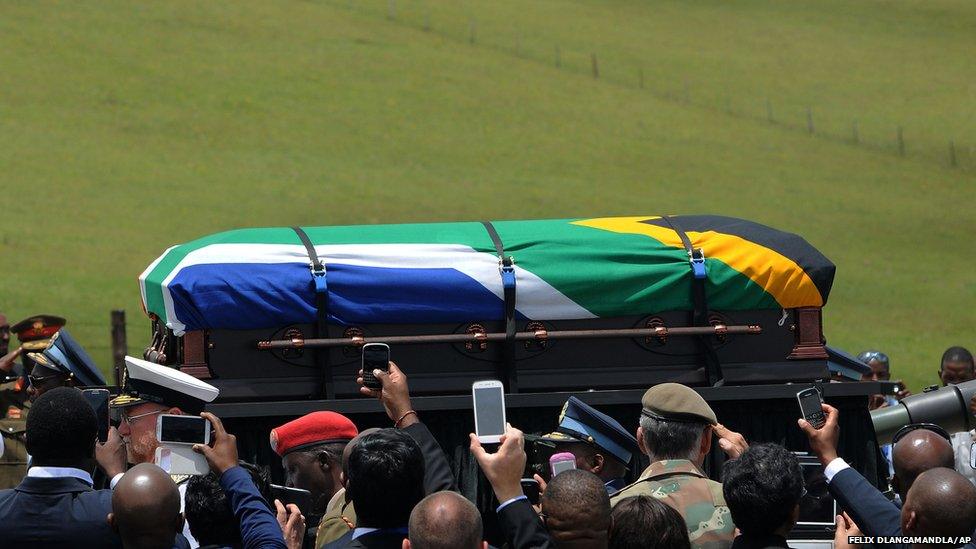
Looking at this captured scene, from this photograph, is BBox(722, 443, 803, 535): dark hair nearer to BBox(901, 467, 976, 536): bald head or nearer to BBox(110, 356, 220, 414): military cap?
BBox(901, 467, 976, 536): bald head

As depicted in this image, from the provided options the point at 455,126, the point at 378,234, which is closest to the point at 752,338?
the point at 378,234

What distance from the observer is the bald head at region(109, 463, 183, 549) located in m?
3.85

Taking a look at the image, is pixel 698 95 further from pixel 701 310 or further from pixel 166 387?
pixel 166 387

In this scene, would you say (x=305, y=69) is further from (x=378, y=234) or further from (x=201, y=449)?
(x=201, y=449)

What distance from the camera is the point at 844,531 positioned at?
4.16 metres

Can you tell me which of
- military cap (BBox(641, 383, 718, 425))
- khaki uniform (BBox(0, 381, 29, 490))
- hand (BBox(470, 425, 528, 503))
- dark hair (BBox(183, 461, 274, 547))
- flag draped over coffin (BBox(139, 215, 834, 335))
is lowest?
khaki uniform (BBox(0, 381, 29, 490))

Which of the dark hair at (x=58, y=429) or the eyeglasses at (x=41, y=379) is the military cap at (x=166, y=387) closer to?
the dark hair at (x=58, y=429)

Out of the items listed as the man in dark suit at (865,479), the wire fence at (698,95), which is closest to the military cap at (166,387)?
the man in dark suit at (865,479)

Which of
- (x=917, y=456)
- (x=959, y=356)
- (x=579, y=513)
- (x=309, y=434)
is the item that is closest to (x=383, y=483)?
(x=579, y=513)

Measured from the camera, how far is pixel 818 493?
6.62 m

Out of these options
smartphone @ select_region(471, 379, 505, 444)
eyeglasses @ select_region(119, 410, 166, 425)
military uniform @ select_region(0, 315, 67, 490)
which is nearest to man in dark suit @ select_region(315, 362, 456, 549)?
smartphone @ select_region(471, 379, 505, 444)

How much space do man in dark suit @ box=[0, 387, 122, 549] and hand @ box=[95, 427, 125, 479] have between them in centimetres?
29

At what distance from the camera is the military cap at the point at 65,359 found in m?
7.75

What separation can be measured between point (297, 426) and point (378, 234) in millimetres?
2351
